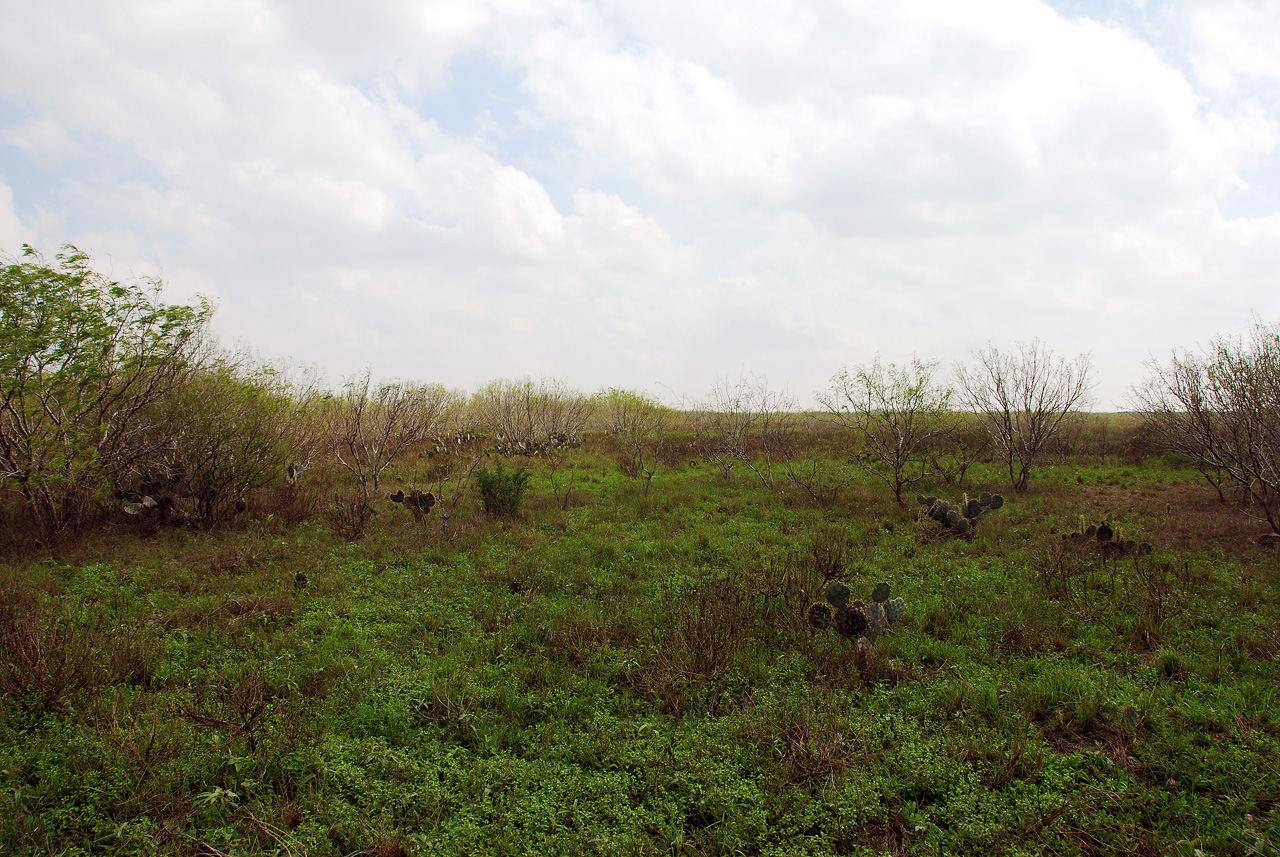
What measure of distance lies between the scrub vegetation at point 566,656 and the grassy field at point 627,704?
0.09 ft

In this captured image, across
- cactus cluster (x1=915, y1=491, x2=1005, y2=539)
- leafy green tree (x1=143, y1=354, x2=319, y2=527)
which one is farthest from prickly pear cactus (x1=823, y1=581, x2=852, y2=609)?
leafy green tree (x1=143, y1=354, x2=319, y2=527)

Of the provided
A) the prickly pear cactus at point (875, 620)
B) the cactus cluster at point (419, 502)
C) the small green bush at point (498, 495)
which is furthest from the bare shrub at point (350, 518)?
the prickly pear cactus at point (875, 620)

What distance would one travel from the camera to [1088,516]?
35.4ft

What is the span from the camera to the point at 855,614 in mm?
5121

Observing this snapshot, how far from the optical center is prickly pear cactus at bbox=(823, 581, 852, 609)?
5582mm

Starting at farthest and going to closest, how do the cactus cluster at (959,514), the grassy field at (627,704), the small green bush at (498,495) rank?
the small green bush at (498,495) < the cactus cluster at (959,514) < the grassy field at (627,704)

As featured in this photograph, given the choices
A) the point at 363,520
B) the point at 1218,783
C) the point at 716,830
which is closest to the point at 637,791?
the point at 716,830

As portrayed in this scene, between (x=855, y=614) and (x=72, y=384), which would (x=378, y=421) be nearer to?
(x=72, y=384)

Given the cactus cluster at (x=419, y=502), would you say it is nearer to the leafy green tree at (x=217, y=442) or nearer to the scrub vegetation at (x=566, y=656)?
the scrub vegetation at (x=566, y=656)

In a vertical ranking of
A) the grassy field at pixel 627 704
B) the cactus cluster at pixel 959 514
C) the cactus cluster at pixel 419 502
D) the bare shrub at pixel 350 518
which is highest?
the cactus cluster at pixel 959 514

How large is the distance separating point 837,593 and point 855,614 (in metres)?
0.47

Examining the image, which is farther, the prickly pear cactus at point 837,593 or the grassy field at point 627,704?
the prickly pear cactus at point 837,593

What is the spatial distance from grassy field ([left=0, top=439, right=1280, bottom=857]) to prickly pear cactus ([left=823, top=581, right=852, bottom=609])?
1.36ft

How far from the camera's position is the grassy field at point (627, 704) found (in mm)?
3150
